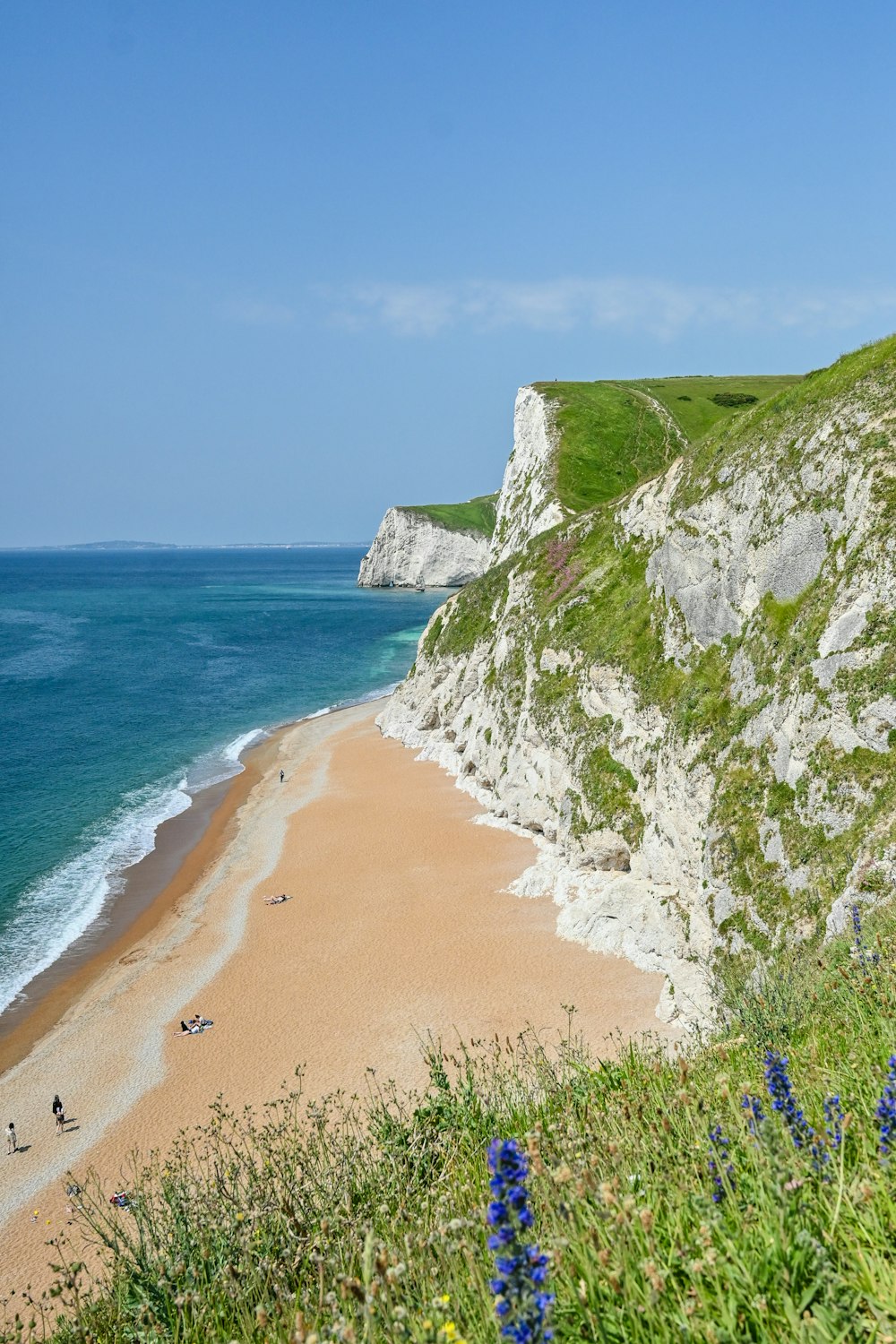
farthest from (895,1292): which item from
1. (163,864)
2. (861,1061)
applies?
(163,864)

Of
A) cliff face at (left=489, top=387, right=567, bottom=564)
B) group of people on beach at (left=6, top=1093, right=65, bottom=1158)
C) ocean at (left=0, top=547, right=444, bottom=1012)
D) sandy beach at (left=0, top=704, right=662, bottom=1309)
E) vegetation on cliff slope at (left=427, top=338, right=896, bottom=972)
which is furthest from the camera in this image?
cliff face at (left=489, top=387, right=567, bottom=564)

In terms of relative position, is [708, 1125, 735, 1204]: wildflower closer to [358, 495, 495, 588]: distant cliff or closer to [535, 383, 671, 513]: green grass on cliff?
[535, 383, 671, 513]: green grass on cliff

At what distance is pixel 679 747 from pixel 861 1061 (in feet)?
63.7

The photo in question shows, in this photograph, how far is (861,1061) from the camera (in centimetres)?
656

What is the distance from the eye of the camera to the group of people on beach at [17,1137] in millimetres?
20891

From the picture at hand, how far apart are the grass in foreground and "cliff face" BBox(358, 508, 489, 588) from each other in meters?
166

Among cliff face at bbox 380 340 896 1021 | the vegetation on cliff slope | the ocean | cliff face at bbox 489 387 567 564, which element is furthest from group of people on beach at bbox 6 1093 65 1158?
cliff face at bbox 489 387 567 564

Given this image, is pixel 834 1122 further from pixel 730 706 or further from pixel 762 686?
pixel 730 706

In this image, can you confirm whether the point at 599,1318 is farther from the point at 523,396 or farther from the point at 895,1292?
the point at 523,396

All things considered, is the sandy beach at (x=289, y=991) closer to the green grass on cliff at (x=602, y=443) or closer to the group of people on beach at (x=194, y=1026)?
the group of people on beach at (x=194, y=1026)

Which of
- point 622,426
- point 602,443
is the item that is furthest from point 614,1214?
point 622,426

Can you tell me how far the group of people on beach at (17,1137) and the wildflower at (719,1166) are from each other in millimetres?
21304

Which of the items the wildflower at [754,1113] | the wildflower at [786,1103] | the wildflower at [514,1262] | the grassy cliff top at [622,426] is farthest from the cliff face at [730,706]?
the grassy cliff top at [622,426]

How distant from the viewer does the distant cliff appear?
176 meters
